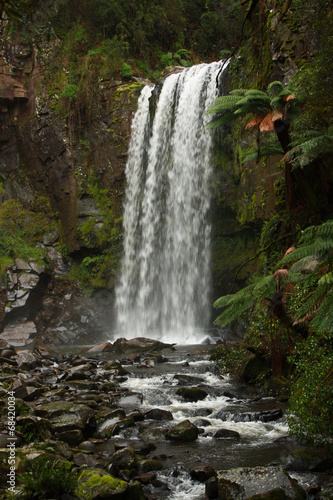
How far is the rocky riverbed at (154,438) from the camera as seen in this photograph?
3750 millimetres

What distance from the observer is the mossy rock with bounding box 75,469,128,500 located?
3451 mm

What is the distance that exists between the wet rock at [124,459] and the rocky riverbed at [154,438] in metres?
0.01

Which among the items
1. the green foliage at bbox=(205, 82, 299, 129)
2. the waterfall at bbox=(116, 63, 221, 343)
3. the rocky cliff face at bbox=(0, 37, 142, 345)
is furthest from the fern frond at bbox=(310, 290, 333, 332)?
the rocky cliff face at bbox=(0, 37, 142, 345)

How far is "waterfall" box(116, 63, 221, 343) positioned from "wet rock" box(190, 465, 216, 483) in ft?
35.2

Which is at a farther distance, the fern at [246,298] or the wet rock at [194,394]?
the wet rock at [194,394]

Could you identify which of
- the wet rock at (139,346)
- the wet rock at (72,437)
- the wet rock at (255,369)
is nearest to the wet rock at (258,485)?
the wet rock at (72,437)

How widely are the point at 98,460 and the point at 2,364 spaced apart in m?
5.17

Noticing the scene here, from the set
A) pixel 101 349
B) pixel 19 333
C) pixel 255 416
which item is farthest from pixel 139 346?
pixel 255 416

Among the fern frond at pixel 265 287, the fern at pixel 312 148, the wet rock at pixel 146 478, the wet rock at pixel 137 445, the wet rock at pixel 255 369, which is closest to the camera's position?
the wet rock at pixel 146 478

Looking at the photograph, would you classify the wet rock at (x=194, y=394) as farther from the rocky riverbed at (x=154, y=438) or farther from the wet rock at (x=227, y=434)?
the wet rock at (x=227, y=434)

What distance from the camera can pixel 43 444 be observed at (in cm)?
427

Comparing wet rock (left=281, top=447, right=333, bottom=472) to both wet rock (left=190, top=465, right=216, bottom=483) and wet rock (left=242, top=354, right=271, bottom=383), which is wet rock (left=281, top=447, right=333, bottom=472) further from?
wet rock (left=242, top=354, right=271, bottom=383)

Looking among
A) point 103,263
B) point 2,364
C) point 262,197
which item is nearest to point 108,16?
point 103,263

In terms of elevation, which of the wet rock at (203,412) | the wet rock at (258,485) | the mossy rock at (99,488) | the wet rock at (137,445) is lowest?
the wet rock at (203,412)
